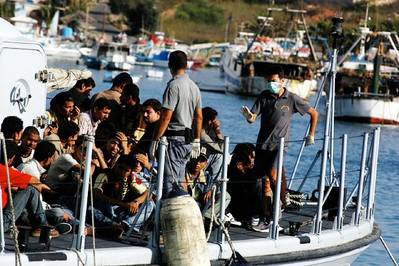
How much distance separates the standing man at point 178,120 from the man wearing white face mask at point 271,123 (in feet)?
2.77

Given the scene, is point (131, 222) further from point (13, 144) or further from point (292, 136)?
point (292, 136)

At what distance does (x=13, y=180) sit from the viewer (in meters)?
10.6

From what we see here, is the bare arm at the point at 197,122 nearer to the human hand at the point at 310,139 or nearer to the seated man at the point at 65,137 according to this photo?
the seated man at the point at 65,137

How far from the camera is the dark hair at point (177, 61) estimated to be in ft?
39.9

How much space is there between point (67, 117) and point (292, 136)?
1342 inches

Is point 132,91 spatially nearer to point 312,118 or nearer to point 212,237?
point 312,118

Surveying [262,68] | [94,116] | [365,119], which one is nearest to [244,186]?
[94,116]

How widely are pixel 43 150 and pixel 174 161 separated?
3.83 feet

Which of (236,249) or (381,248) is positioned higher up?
(236,249)

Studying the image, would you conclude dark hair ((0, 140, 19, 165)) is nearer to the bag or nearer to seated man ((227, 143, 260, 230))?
the bag

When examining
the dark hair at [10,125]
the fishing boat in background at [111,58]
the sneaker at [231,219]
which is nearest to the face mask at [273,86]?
the sneaker at [231,219]

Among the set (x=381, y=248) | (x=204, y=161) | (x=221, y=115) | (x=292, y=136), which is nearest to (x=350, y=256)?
(x=204, y=161)

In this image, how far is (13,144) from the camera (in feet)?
36.0

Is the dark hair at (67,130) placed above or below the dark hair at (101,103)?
below
